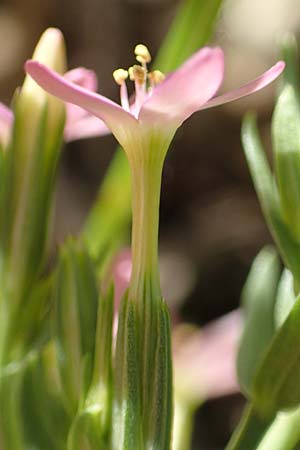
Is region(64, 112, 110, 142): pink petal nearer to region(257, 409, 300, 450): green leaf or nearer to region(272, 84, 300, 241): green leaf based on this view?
region(272, 84, 300, 241): green leaf

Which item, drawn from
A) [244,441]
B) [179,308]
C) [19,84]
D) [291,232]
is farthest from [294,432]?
[19,84]

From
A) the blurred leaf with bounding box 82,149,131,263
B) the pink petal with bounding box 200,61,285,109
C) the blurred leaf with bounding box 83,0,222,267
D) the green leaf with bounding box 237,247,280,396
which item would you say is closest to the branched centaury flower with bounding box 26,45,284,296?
the pink petal with bounding box 200,61,285,109

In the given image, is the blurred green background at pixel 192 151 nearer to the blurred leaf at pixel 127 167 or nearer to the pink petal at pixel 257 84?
the blurred leaf at pixel 127 167

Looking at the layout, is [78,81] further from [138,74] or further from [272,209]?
[272,209]

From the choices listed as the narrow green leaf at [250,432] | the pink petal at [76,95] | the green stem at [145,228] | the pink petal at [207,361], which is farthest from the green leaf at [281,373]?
the pink petal at [207,361]

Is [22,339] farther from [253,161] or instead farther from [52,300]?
[253,161]

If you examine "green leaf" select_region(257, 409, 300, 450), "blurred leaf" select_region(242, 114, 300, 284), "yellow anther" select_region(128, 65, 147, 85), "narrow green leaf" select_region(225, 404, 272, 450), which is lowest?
"green leaf" select_region(257, 409, 300, 450)
